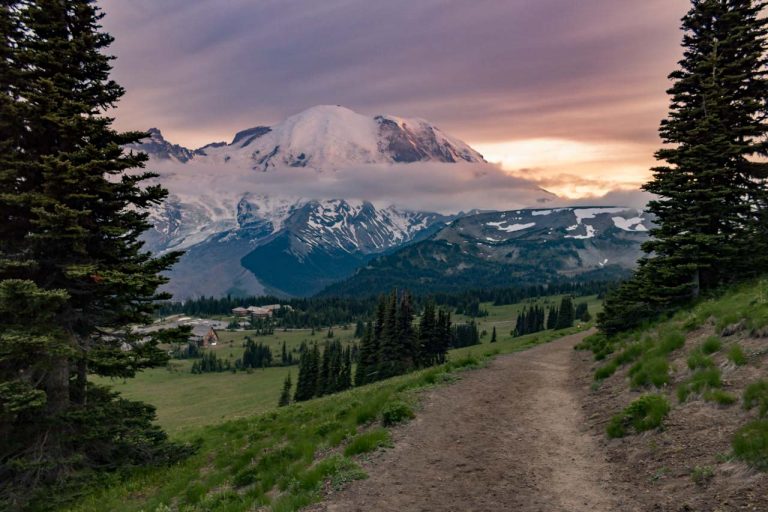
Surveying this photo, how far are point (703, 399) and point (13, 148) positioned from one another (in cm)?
2511

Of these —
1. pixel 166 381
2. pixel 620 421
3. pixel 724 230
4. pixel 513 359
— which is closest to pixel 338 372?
pixel 513 359

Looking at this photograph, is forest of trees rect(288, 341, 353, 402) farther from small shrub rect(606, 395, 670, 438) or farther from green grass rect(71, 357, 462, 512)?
small shrub rect(606, 395, 670, 438)

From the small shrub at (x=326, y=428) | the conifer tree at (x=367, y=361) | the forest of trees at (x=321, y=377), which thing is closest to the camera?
the small shrub at (x=326, y=428)

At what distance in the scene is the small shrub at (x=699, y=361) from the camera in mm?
14348

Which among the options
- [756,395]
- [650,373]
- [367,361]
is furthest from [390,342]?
[756,395]

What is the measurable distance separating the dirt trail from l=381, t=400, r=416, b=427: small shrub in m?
0.40

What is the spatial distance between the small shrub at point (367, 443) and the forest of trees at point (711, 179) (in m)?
19.7

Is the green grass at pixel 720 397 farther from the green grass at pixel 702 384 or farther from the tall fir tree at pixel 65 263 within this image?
the tall fir tree at pixel 65 263

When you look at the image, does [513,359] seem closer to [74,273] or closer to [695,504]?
[695,504]

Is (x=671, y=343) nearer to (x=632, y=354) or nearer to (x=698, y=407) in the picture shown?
(x=632, y=354)

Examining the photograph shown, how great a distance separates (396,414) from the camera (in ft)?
53.5

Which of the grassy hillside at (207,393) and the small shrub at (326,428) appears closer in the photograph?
the small shrub at (326,428)

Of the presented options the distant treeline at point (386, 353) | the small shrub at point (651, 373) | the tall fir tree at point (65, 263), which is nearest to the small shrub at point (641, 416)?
the small shrub at point (651, 373)

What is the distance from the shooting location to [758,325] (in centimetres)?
1477
